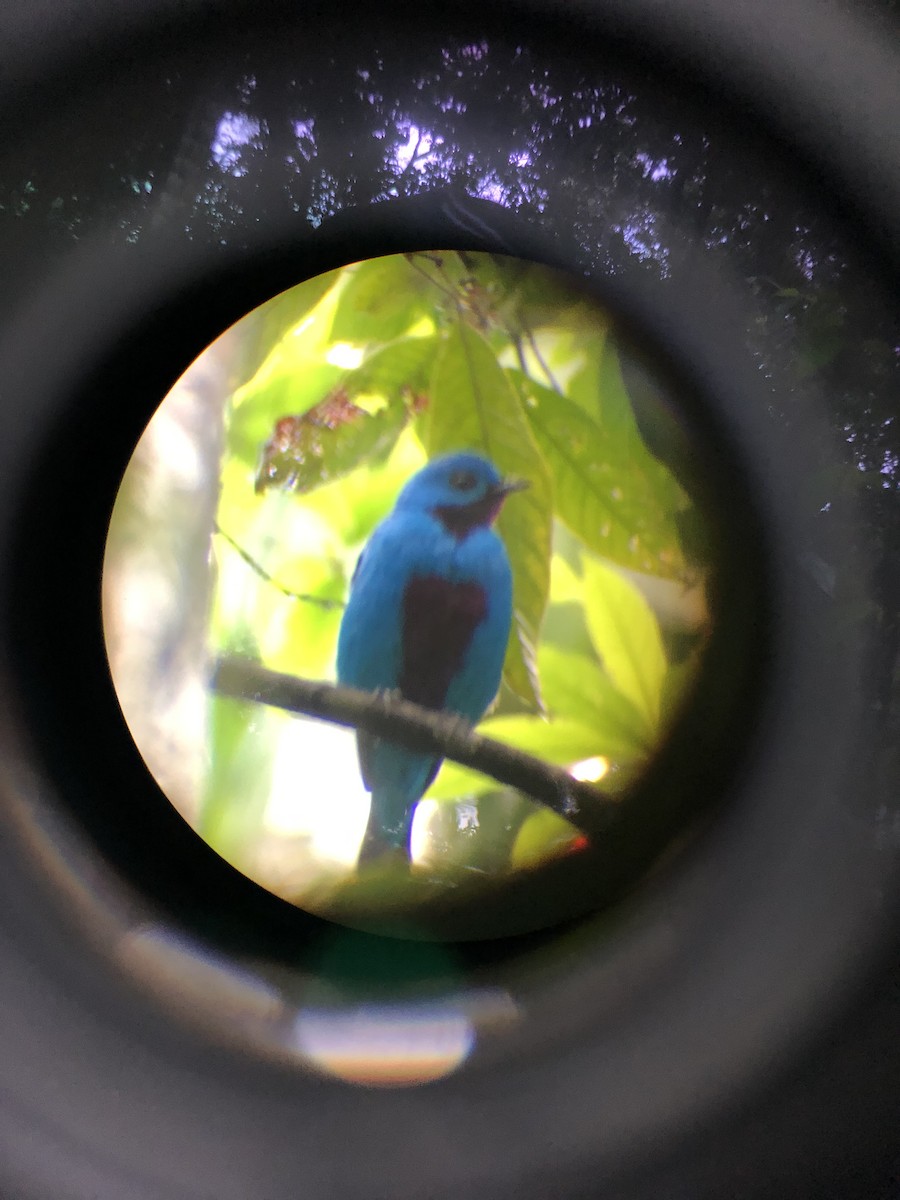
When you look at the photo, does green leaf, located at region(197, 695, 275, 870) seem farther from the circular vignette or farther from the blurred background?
Result: the circular vignette

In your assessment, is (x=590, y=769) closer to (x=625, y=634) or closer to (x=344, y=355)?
(x=625, y=634)

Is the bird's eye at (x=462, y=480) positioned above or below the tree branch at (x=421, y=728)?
above

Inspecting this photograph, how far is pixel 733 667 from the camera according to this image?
384 mm

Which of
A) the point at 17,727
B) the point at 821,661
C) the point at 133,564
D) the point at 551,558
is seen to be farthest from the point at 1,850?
the point at 821,661

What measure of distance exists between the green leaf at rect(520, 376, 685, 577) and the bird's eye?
43mm

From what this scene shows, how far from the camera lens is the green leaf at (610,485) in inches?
14.9

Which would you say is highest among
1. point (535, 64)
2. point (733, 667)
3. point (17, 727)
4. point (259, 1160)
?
point (535, 64)

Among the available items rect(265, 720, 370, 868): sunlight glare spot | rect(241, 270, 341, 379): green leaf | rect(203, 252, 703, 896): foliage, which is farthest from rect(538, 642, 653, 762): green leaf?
rect(241, 270, 341, 379): green leaf

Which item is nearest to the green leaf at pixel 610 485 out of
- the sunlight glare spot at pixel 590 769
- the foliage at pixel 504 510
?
the foliage at pixel 504 510

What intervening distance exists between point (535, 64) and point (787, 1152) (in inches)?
22.5

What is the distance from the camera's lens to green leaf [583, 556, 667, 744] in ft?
1.24

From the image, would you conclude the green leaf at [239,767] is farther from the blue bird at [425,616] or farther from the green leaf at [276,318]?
the green leaf at [276,318]

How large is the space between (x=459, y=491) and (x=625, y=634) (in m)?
0.12

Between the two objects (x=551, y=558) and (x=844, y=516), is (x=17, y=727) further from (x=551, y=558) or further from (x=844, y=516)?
(x=844, y=516)
